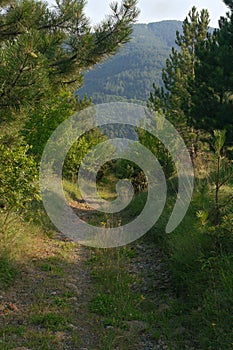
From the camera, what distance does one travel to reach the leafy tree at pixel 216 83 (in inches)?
441

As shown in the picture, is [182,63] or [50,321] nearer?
[50,321]

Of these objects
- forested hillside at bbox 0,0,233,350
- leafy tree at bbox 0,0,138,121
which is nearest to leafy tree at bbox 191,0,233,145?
forested hillside at bbox 0,0,233,350

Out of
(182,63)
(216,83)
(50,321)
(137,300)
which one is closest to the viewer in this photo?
(50,321)

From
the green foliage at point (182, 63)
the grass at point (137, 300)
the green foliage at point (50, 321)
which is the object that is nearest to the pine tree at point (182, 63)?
the green foliage at point (182, 63)

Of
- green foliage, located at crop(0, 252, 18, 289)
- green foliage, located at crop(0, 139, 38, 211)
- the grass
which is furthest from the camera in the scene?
green foliage, located at crop(0, 139, 38, 211)

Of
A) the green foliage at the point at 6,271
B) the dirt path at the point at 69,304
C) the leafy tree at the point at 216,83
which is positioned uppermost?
the leafy tree at the point at 216,83

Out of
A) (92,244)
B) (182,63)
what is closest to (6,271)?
(92,244)

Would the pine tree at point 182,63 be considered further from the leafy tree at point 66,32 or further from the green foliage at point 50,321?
the green foliage at point 50,321

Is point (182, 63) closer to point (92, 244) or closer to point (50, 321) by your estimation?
point (92, 244)

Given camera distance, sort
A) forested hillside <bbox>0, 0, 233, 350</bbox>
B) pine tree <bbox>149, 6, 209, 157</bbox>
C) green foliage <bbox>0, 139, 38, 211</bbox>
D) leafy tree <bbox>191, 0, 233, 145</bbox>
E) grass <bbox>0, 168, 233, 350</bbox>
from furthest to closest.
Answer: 1. pine tree <bbox>149, 6, 209, 157</bbox>
2. leafy tree <bbox>191, 0, 233, 145</bbox>
3. green foliage <bbox>0, 139, 38, 211</bbox>
4. forested hillside <bbox>0, 0, 233, 350</bbox>
5. grass <bbox>0, 168, 233, 350</bbox>

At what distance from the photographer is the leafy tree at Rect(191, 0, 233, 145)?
11195 millimetres

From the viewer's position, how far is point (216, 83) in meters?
11.4

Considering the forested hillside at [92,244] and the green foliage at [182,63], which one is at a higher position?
the green foliage at [182,63]

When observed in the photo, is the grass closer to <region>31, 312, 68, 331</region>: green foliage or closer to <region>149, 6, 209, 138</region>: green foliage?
<region>31, 312, 68, 331</region>: green foliage
